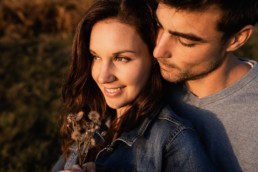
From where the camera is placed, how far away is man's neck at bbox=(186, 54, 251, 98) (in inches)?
122

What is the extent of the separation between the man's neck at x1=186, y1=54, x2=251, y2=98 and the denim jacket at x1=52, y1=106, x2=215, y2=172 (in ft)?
0.99

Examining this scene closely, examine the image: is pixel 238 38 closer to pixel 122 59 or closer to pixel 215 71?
pixel 215 71

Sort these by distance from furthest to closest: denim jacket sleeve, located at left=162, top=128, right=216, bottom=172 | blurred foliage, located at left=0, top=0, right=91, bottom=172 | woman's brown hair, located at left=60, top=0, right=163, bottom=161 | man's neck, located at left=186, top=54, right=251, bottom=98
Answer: blurred foliage, located at left=0, top=0, right=91, bottom=172 → man's neck, located at left=186, top=54, right=251, bottom=98 → woman's brown hair, located at left=60, top=0, right=163, bottom=161 → denim jacket sleeve, located at left=162, top=128, right=216, bottom=172

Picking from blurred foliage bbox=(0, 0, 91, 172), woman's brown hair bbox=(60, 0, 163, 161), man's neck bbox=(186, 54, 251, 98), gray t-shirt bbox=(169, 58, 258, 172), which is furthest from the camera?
blurred foliage bbox=(0, 0, 91, 172)

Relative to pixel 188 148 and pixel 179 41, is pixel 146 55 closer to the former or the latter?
pixel 179 41

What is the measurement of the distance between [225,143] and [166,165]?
44 centimetres

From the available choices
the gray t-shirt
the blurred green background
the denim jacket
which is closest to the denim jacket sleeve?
the denim jacket

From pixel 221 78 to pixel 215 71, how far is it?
0.22 ft

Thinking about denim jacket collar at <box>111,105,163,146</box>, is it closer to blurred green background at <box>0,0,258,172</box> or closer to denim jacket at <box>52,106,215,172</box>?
denim jacket at <box>52,106,215,172</box>

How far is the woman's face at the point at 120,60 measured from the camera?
2.90 m

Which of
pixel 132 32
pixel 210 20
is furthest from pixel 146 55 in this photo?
pixel 210 20

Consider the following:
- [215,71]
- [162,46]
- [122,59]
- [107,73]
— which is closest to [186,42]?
[162,46]

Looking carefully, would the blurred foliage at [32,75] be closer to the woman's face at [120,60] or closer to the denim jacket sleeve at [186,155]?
the woman's face at [120,60]

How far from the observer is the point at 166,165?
2.84 metres
